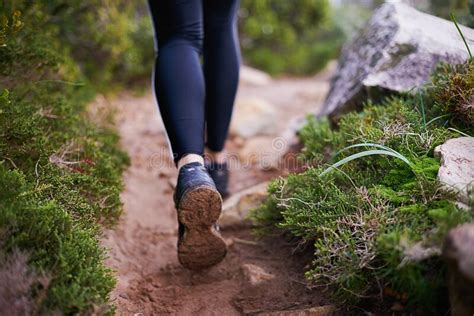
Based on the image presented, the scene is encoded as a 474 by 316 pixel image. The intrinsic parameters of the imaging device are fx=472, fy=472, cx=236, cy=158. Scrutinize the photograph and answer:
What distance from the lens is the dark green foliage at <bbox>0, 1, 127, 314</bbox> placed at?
48.9 inches

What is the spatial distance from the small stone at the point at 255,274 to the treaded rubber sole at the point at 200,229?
0.11 meters

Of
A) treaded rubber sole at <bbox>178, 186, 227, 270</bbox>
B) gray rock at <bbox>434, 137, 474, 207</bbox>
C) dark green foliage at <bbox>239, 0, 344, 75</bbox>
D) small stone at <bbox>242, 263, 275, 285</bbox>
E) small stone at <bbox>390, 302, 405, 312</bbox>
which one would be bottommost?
dark green foliage at <bbox>239, 0, 344, 75</bbox>

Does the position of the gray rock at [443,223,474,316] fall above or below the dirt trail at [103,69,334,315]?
above

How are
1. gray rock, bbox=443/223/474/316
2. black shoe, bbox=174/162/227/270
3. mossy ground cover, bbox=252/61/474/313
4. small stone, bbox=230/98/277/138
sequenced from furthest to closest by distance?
1. small stone, bbox=230/98/277/138
2. black shoe, bbox=174/162/227/270
3. mossy ground cover, bbox=252/61/474/313
4. gray rock, bbox=443/223/474/316

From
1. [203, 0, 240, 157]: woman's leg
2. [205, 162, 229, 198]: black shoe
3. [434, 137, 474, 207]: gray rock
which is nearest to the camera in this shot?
[434, 137, 474, 207]: gray rock

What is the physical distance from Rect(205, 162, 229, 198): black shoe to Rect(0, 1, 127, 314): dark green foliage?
43 centimetres

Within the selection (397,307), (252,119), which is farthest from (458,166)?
(252,119)

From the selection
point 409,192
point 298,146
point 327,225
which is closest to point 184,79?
point 327,225

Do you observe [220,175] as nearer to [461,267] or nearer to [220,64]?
[220,64]

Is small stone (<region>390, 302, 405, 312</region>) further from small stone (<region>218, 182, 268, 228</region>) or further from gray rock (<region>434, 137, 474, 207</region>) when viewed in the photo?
small stone (<region>218, 182, 268, 228</region>)

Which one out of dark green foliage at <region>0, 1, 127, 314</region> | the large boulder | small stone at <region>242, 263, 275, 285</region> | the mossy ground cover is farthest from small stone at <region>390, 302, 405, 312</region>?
the large boulder

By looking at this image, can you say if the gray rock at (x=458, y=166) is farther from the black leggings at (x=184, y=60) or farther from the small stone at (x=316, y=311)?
the black leggings at (x=184, y=60)

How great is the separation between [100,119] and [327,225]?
5.13 feet

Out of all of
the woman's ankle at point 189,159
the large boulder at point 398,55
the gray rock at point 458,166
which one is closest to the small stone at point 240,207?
the woman's ankle at point 189,159
